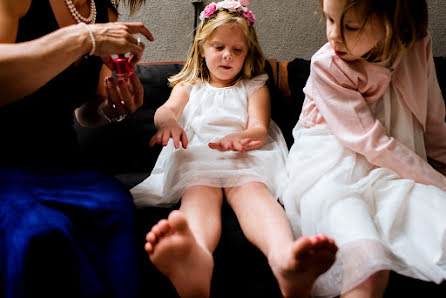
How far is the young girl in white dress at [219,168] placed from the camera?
2.72 ft

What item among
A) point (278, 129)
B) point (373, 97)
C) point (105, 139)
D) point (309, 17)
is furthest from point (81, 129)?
→ point (309, 17)

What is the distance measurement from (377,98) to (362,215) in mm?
422

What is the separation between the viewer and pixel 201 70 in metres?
1.59

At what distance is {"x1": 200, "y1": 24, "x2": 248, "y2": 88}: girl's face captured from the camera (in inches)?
57.7

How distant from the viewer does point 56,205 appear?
0.89 m

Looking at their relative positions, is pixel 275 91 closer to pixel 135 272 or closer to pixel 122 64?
pixel 122 64

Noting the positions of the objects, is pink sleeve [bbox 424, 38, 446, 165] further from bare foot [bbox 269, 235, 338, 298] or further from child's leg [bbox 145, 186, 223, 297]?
child's leg [bbox 145, 186, 223, 297]

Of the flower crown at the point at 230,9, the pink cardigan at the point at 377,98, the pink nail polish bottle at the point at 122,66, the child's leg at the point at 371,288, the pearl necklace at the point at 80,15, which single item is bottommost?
the child's leg at the point at 371,288

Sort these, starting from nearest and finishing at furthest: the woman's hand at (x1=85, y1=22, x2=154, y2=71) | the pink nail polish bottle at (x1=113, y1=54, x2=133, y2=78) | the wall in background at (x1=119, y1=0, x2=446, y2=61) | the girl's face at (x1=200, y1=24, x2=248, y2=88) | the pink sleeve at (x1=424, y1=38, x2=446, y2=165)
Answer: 1. the woman's hand at (x1=85, y1=22, x2=154, y2=71)
2. the pink nail polish bottle at (x1=113, y1=54, x2=133, y2=78)
3. the pink sleeve at (x1=424, y1=38, x2=446, y2=165)
4. the girl's face at (x1=200, y1=24, x2=248, y2=88)
5. the wall in background at (x1=119, y1=0, x2=446, y2=61)

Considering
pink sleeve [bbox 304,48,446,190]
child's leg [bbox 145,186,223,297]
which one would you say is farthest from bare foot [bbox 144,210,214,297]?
pink sleeve [bbox 304,48,446,190]

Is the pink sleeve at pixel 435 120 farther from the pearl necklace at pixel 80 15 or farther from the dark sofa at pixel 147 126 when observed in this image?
the pearl necklace at pixel 80 15

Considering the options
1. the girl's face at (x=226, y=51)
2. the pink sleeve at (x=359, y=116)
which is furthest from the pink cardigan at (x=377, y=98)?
A: the girl's face at (x=226, y=51)

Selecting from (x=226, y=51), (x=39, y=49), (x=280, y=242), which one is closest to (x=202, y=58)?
(x=226, y=51)

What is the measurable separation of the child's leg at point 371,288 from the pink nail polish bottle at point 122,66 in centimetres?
82
